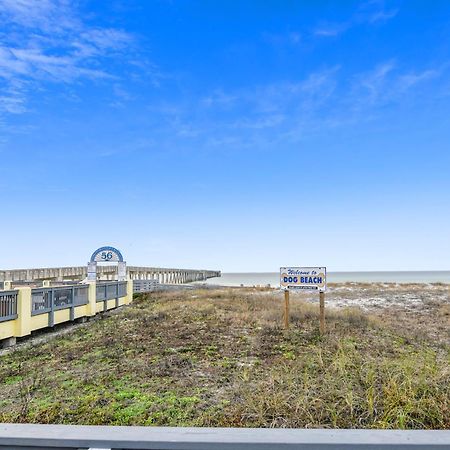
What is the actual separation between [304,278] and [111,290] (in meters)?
11.5

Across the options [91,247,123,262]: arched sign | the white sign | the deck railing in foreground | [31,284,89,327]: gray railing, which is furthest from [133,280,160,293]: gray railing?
the deck railing in foreground

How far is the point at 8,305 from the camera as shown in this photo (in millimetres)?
10430

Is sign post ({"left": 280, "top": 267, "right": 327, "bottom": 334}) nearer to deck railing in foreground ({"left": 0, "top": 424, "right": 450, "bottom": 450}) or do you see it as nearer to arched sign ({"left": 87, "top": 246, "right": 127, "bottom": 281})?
deck railing in foreground ({"left": 0, "top": 424, "right": 450, "bottom": 450})

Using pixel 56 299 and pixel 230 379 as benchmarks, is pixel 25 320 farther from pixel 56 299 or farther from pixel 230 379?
pixel 230 379

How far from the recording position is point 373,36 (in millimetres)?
13430

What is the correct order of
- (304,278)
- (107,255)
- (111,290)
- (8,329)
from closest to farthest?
1. (8,329)
2. (304,278)
3. (111,290)
4. (107,255)

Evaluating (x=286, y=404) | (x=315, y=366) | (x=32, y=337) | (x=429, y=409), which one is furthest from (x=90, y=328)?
(x=429, y=409)

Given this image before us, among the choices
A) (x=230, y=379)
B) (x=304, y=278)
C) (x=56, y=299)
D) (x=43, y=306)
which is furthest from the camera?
(x=56, y=299)

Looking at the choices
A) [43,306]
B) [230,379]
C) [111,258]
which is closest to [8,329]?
[43,306]

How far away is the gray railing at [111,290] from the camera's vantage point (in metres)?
17.3

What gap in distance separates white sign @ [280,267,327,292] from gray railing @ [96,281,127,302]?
30.7ft

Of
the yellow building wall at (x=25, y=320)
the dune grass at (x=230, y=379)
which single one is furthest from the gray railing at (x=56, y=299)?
the dune grass at (x=230, y=379)

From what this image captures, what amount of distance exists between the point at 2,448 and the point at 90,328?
12041 millimetres

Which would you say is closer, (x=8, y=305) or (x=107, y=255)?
(x=8, y=305)
